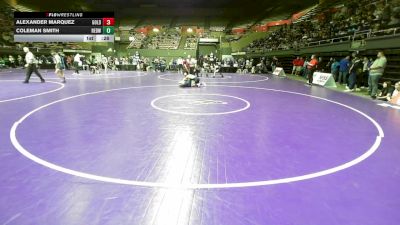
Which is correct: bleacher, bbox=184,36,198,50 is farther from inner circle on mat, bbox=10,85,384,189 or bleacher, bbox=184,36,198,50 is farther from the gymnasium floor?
the gymnasium floor

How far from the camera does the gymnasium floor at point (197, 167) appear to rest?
3260 mm

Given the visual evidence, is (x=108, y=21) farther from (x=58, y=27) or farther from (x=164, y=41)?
(x=164, y=41)

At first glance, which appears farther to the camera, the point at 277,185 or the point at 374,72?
the point at 374,72

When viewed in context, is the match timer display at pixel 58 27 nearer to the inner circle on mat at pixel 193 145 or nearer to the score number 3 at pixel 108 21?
the score number 3 at pixel 108 21

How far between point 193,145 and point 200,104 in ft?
14.9

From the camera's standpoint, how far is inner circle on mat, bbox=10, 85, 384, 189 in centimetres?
429

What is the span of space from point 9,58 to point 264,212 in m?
36.7

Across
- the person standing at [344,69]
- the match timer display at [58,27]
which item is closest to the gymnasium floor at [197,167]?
the person standing at [344,69]

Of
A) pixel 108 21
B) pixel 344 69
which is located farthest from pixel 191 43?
pixel 344 69

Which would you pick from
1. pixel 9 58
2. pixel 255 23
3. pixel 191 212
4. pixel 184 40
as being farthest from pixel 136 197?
pixel 255 23

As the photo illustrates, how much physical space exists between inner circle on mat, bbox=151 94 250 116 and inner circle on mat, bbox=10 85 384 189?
24.0 inches

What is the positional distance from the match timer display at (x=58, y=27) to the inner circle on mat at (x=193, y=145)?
38.3 feet

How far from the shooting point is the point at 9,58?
1262 inches

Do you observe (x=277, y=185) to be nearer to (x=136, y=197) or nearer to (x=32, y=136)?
(x=136, y=197)
